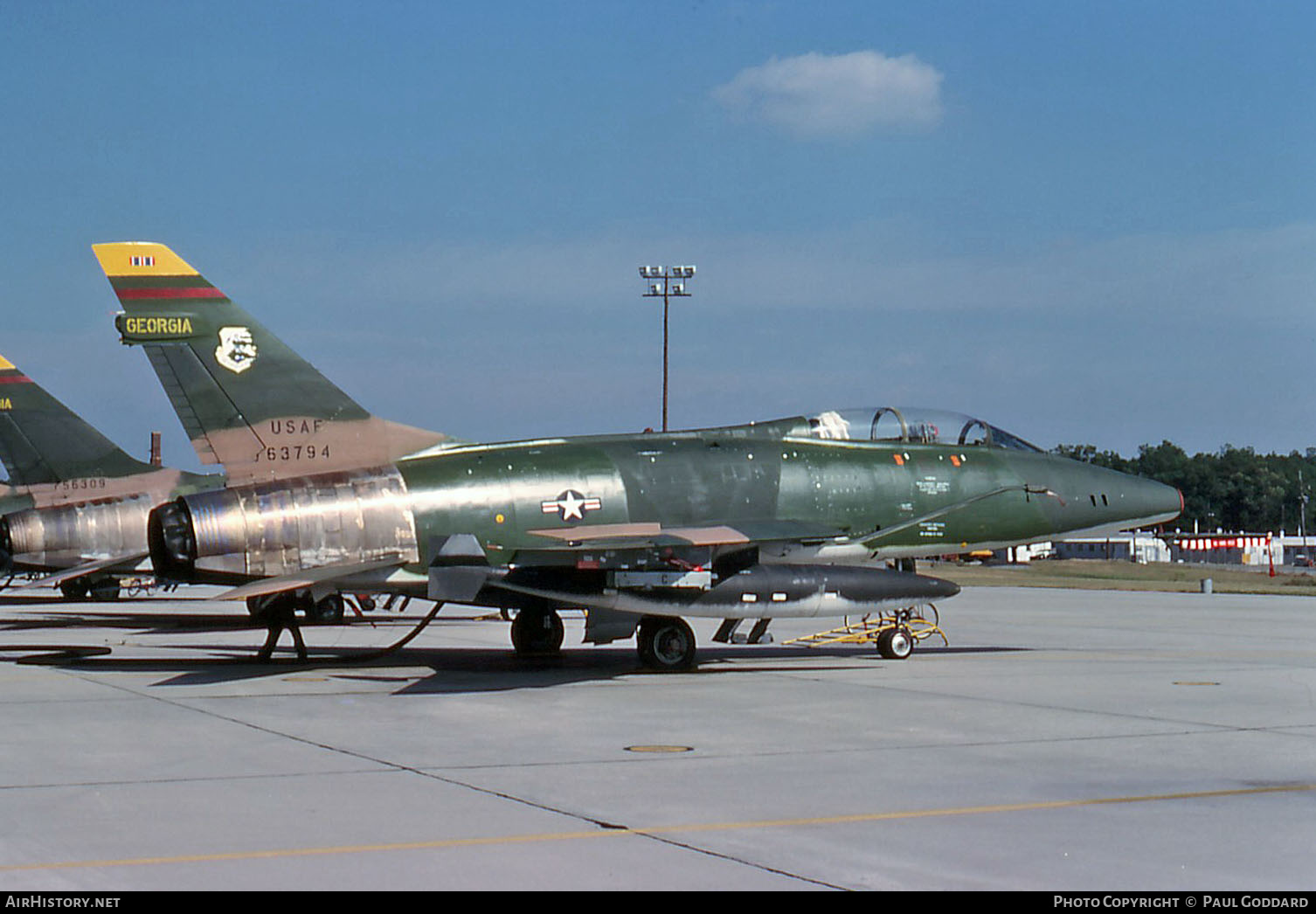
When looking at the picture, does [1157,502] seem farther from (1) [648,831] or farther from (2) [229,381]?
(1) [648,831]

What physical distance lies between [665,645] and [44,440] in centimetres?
1865

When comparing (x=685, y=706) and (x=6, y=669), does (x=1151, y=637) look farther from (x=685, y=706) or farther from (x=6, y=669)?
(x=6, y=669)

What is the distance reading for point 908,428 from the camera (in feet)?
63.9

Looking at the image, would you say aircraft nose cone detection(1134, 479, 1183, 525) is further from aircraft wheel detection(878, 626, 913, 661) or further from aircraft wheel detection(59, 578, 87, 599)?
aircraft wheel detection(59, 578, 87, 599)

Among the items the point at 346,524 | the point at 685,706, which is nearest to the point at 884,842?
the point at 685,706

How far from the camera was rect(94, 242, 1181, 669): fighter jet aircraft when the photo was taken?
52.2 ft

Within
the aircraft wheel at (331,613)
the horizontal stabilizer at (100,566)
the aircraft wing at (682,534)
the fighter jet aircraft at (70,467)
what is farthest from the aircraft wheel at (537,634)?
the fighter jet aircraft at (70,467)

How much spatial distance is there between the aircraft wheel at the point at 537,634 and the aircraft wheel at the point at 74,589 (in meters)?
19.6

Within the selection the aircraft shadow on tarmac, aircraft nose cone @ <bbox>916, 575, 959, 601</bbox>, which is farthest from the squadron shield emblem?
aircraft nose cone @ <bbox>916, 575, 959, 601</bbox>

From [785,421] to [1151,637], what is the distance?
8.23 metres

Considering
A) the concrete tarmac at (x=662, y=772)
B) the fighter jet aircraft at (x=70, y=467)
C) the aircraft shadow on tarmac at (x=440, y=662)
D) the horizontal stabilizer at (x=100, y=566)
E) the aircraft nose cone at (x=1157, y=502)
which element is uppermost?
the fighter jet aircraft at (x=70, y=467)

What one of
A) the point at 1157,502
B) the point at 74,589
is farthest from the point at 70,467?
the point at 1157,502

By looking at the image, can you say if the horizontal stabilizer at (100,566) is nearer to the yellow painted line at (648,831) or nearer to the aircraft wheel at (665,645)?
the aircraft wheel at (665,645)

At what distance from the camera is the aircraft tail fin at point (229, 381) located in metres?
16.8
